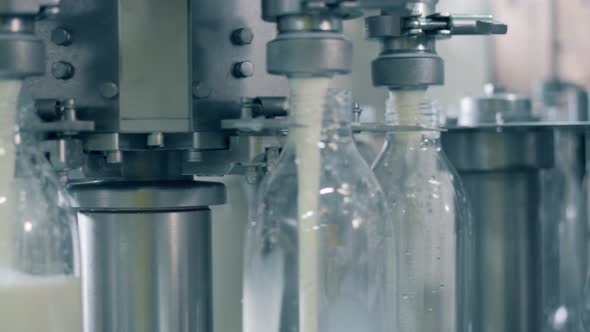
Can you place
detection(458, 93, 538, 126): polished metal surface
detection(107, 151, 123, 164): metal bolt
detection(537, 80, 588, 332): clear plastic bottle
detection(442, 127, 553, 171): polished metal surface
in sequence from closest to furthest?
1. detection(107, 151, 123, 164): metal bolt
2. detection(442, 127, 553, 171): polished metal surface
3. detection(537, 80, 588, 332): clear plastic bottle
4. detection(458, 93, 538, 126): polished metal surface

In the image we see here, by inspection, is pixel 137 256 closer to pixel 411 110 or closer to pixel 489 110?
pixel 411 110

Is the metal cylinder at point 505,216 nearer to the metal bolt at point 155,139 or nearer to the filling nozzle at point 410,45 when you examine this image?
the filling nozzle at point 410,45

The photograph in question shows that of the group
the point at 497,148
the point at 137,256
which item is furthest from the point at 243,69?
the point at 497,148

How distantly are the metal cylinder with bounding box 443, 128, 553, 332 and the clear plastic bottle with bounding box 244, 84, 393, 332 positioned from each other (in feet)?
0.65

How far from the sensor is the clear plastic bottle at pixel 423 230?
62cm

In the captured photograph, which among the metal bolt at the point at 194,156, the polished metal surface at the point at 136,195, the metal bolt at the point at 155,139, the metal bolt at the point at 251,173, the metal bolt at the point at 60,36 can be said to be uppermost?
the metal bolt at the point at 60,36

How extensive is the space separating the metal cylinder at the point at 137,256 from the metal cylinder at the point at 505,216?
257mm

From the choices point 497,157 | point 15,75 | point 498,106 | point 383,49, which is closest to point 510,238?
point 497,157

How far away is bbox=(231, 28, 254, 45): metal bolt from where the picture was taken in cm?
55

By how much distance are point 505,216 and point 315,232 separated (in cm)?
27

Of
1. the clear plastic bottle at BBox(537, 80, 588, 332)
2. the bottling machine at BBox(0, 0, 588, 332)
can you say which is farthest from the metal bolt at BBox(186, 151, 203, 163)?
the clear plastic bottle at BBox(537, 80, 588, 332)

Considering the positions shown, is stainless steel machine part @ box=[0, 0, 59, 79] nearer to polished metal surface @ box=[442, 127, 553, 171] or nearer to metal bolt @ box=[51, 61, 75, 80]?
metal bolt @ box=[51, 61, 75, 80]

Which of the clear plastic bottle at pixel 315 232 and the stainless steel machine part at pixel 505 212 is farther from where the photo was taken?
the stainless steel machine part at pixel 505 212

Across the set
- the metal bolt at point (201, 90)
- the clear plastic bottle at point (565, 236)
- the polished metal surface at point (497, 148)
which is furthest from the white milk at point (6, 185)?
the clear plastic bottle at point (565, 236)
